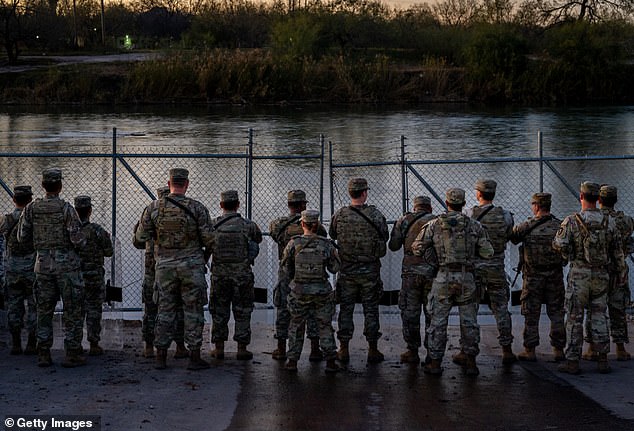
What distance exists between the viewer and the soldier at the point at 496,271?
9.97m

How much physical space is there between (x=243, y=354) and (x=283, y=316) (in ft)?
1.80

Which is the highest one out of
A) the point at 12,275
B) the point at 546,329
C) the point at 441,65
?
the point at 441,65

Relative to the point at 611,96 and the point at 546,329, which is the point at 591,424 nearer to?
the point at 546,329

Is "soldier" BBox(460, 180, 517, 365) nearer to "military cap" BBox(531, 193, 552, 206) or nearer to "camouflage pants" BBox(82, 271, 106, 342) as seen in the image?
"military cap" BBox(531, 193, 552, 206)

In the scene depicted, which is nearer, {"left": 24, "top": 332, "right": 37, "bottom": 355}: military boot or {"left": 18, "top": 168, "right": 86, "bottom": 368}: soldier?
{"left": 18, "top": 168, "right": 86, "bottom": 368}: soldier

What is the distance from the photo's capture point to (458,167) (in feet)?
90.3

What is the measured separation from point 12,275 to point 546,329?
588cm

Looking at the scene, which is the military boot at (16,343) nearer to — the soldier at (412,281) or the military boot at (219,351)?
the military boot at (219,351)

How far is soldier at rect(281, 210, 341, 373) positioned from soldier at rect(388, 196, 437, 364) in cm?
78

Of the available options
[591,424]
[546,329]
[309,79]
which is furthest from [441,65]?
[591,424]

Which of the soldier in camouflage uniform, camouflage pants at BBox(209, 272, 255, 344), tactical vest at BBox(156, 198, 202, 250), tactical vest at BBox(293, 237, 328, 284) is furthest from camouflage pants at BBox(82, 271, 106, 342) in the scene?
tactical vest at BBox(293, 237, 328, 284)

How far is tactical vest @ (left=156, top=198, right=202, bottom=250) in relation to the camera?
966cm

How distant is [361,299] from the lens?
10.1 meters

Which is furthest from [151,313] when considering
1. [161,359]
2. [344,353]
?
[344,353]
